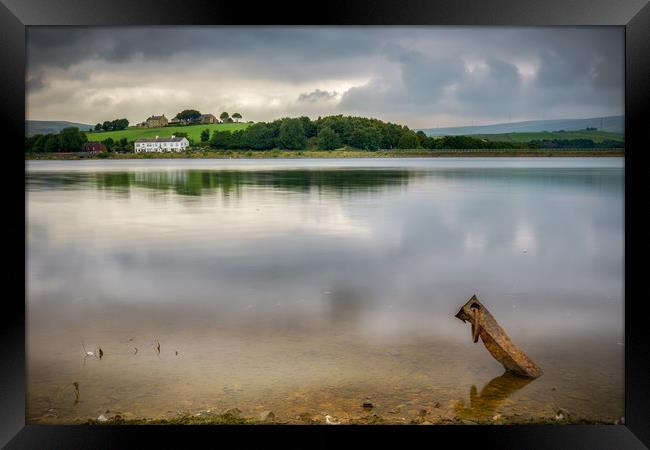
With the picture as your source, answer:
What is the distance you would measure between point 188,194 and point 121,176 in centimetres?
337

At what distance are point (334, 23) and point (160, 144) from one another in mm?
9140

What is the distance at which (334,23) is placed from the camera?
5.18 meters

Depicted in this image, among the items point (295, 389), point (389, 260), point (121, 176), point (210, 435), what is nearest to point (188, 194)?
point (121, 176)

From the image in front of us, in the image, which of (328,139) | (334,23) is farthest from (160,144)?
(334,23)

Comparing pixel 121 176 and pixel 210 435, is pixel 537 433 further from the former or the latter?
pixel 121 176

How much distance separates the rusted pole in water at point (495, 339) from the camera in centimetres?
618

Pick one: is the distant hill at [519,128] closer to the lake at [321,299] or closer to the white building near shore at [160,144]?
the lake at [321,299]

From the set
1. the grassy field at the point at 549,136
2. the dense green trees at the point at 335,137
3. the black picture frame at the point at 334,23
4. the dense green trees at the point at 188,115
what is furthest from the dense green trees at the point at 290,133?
the black picture frame at the point at 334,23

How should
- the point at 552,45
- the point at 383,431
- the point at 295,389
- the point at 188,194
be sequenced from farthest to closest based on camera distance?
the point at 188,194, the point at 552,45, the point at 295,389, the point at 383,431

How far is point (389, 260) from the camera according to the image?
38.6 feet

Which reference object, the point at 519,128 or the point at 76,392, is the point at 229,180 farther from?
the point at 76,392

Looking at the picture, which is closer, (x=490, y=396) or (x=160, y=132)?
(x=490, y=396)

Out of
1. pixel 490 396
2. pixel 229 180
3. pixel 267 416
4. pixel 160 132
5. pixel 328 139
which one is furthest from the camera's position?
pixel 229 180

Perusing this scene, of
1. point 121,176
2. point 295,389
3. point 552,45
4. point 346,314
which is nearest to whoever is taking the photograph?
point 295,389
